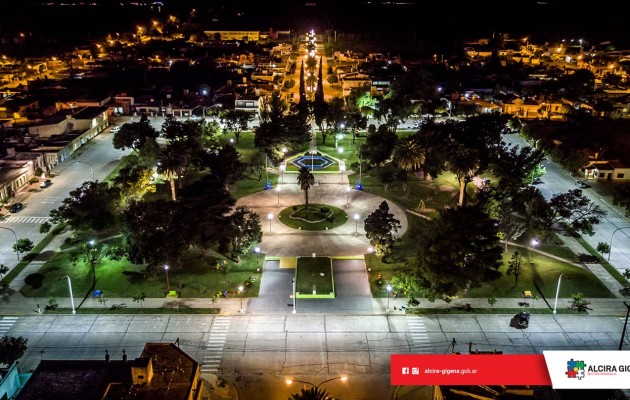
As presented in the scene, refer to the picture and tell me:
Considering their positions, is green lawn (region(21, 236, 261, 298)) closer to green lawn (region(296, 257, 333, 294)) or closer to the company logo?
green lawn (region(296, 257, 333, 294))

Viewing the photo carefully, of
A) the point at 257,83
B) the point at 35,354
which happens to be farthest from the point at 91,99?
the point at 35,354

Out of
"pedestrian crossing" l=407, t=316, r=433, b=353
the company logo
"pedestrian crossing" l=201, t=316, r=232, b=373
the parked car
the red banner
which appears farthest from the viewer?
the parked car

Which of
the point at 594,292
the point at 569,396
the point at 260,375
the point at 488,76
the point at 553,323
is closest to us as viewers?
the point at 569,396

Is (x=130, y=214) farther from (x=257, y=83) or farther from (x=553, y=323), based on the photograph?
(x=257, y=83)

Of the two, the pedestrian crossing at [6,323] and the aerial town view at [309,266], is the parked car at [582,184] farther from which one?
the pedestrian crossing at [6,323]

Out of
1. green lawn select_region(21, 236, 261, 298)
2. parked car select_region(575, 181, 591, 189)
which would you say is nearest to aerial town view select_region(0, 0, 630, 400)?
green lawn select_region(21, 236, 261, 298)

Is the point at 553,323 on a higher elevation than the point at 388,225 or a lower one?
lower

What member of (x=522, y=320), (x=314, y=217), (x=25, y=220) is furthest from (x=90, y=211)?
(x=522, y=320)
